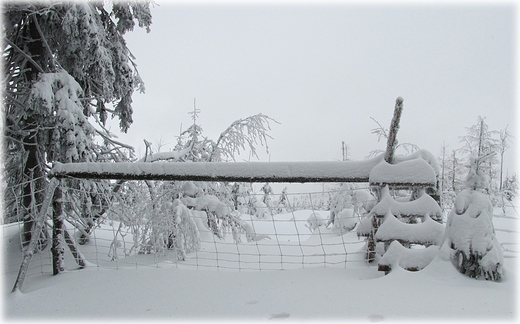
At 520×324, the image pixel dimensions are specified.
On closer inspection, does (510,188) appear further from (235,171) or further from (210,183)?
(235,171)

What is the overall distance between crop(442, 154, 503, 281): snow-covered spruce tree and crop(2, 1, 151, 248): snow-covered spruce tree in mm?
5594

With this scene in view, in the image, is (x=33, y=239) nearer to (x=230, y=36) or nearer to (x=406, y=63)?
(x=230, y=36)

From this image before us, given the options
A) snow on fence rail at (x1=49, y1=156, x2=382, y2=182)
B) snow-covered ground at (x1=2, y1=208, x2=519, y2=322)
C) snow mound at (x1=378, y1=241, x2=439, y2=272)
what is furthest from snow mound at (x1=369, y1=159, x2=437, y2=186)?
snow-covered ground at (x1=2, y1=208, x2=519, y2=322)

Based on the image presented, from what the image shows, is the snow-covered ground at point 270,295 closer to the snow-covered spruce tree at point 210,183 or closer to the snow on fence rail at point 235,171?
the snow on fence rail at point 235,171

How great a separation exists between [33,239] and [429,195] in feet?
12.6

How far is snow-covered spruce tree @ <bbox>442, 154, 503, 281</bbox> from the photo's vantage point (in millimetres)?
2234

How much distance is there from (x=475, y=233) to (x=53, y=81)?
6278 millimetres

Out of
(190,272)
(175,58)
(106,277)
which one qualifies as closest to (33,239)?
(106,277)

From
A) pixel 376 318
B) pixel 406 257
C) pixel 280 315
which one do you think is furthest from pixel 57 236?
pixel 406 257

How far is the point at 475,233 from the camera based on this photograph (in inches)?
89.9

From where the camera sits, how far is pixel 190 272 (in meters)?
2.84

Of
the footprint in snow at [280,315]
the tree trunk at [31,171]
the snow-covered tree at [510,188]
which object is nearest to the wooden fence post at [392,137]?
the footprint in snow at [280,315]

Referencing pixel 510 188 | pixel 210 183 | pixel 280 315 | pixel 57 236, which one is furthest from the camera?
pixel 510 188

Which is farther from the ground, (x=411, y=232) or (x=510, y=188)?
(x=411, y=232)
